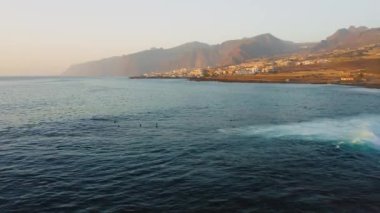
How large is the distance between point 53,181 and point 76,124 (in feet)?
128

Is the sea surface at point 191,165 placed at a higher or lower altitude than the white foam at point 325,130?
higher

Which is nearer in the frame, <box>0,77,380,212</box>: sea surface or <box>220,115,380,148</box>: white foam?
<box>0,77,380,212</box>: sea surface

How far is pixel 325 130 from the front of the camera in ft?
217

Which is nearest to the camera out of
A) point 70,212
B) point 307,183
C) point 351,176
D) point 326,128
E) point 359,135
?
point 70,212

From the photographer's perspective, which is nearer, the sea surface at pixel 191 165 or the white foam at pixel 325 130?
the sea surface at pixel 191 165

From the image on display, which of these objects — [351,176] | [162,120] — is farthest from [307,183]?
[162,120]

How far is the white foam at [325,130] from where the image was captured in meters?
58.7

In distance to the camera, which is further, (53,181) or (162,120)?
(162,120)

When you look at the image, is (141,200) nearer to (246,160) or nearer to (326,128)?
(246,160)

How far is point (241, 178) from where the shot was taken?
1503 inches

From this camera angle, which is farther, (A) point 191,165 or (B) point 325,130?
(B) point 325,130

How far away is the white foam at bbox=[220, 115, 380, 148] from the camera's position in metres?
58.7

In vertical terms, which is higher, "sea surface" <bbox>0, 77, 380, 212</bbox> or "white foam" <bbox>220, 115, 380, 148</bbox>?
"sea surface" <bbox>0, 77, 380, 212</bbox>

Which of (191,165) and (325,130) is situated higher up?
(191,165)
